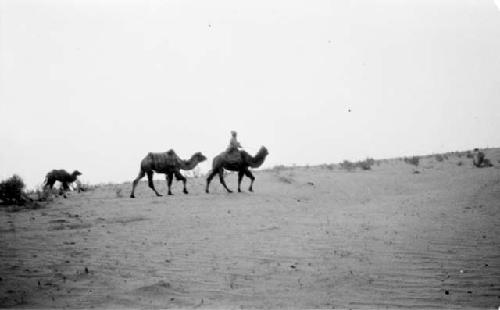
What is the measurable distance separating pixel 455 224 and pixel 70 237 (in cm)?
881

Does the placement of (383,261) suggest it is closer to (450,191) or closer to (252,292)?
(252,292)

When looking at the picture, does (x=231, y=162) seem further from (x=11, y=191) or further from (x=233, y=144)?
(x=11, y=191)

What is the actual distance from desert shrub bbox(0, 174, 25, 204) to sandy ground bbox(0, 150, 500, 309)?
1.66m

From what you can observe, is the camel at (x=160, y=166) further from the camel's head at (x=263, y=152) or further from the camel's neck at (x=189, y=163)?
the camel's head at (x=263, y=152)

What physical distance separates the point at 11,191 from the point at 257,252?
1007cm

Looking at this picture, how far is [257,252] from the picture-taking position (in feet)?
26.5

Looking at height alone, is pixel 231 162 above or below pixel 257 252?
above

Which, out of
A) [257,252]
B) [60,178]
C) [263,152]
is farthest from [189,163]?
[257,252]

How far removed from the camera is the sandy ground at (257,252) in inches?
238

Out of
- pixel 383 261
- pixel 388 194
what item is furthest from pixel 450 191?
pixel 383 261

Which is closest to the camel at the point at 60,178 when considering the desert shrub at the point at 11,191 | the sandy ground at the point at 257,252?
the desert shrub at the point at 11,191

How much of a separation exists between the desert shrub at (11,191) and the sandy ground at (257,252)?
5.44 feet

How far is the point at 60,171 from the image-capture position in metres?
18.9

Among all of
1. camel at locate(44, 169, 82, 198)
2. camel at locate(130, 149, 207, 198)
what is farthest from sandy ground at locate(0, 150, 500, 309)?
camel at locate(44, 169, 82, 198)
